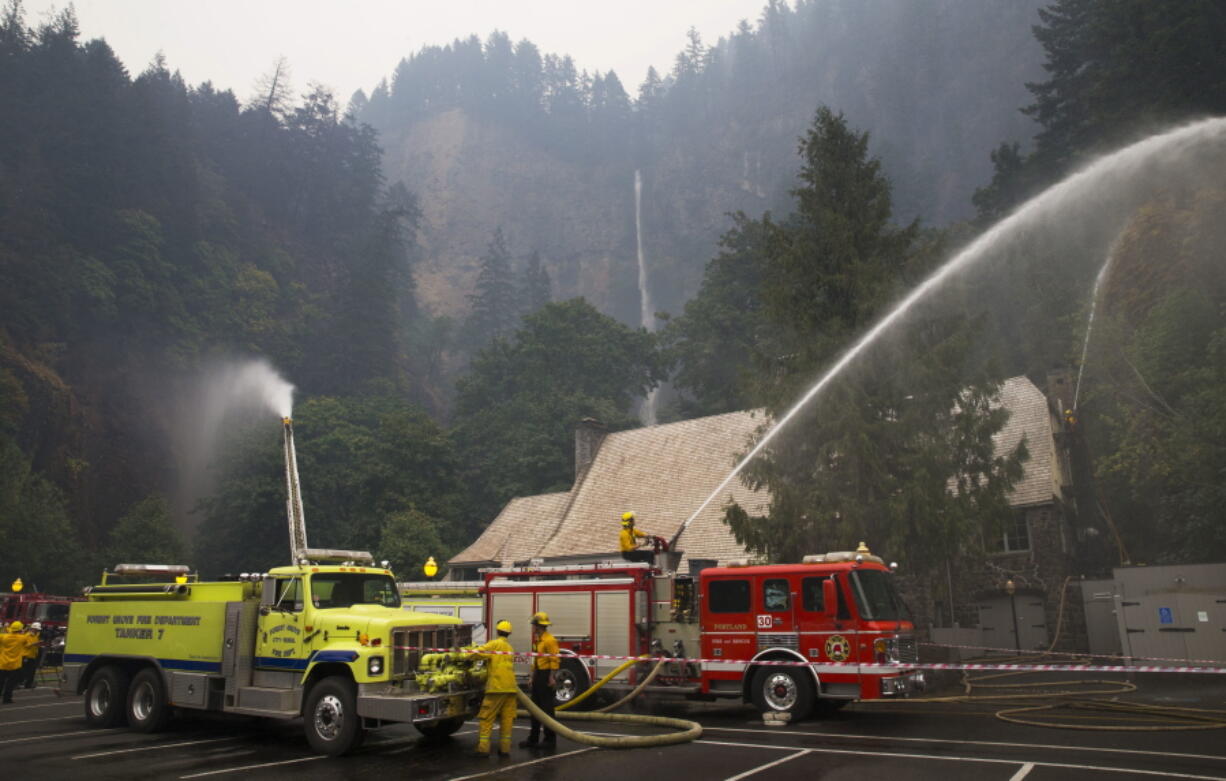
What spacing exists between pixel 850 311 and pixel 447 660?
1575 centimetres

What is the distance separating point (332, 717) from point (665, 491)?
2304 centimetres

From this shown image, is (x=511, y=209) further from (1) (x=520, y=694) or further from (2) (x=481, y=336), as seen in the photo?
(1) (x=520, y=694)

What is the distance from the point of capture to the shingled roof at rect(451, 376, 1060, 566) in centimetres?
2831

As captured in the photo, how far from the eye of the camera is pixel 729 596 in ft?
51.0

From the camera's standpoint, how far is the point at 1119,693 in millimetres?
16266

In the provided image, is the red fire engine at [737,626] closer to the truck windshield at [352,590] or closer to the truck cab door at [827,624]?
the truck cab door at [827,624]

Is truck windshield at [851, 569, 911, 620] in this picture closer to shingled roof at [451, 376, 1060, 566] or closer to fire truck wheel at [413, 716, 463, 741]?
fire truck wheel at [413, 716, 463, 741]

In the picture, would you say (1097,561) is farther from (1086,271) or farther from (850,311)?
(1086,271)

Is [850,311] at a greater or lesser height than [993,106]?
lesser

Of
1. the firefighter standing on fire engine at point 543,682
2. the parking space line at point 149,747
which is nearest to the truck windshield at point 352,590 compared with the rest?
the parking space line at point 149,747

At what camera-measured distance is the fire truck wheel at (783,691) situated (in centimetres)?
1411

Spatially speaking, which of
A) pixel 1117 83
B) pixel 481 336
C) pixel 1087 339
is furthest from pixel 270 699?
pixel 481 336

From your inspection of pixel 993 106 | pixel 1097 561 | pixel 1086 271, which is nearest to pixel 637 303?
pixel 993 106

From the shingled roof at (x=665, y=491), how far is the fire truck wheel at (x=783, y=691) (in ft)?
43.0
